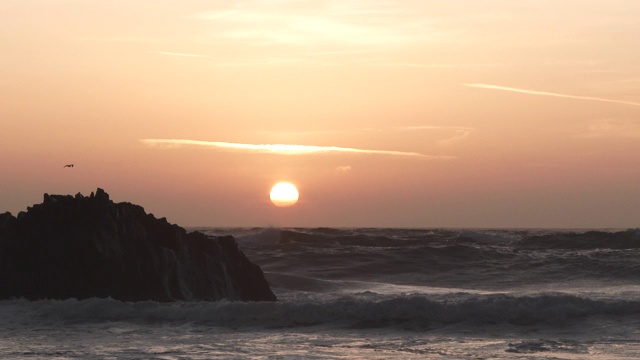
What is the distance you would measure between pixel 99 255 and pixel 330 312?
19.0ft

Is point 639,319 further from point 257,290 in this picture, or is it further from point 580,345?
point 257,290

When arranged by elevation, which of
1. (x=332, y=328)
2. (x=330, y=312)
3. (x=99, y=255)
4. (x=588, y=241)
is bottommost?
(x=332, y=328)

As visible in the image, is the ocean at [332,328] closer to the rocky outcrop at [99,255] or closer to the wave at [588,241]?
the rocky outcrop at [99,255]

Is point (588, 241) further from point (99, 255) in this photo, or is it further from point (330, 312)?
point (99, 255)

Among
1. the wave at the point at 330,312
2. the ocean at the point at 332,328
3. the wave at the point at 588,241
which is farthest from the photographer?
the wave at the point at 588,241

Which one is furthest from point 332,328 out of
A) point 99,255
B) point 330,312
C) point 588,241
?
point 588,241

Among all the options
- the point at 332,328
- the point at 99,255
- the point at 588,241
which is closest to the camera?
the point at 332,328

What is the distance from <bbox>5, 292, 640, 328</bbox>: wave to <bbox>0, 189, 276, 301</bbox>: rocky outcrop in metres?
0.82

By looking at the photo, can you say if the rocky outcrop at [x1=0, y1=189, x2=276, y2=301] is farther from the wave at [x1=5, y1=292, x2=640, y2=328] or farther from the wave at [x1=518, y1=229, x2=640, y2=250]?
the wave at [x1=518, y1=229, x2=640, y2=250]

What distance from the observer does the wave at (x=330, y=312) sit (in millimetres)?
21453

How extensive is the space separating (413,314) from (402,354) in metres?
4.80

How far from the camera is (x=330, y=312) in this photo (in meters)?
22.1

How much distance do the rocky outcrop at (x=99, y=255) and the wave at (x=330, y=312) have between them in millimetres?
818

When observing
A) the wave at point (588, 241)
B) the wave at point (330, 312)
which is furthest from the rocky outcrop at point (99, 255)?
the wave at point (588, 241)
